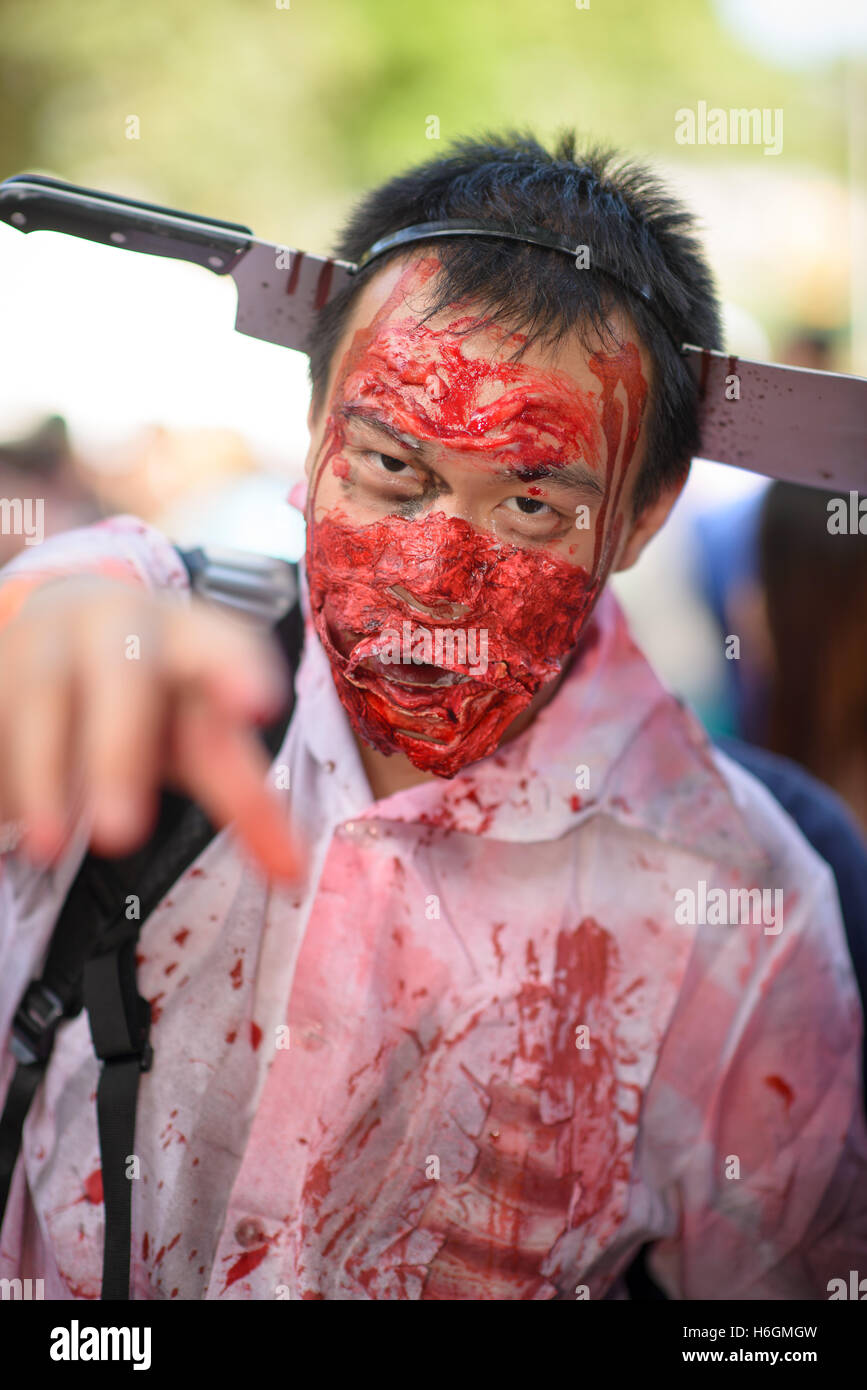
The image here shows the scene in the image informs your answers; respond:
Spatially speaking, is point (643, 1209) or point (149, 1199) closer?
point (149, 1199)

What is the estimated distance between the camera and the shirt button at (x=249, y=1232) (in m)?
1.33

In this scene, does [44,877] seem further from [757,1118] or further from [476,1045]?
[757,1118]

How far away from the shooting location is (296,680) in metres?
1.48

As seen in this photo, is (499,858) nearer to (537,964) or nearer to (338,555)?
(537,964)

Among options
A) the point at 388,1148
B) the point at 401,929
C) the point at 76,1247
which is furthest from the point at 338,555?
the point at 76,1247

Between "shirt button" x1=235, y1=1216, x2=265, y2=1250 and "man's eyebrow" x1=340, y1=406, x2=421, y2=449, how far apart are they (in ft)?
3.17

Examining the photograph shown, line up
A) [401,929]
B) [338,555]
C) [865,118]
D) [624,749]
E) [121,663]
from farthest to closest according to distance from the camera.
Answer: [865,118] < [624,749] < [401,929] < [338,555] < [121,663]

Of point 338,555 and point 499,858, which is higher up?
point 338,555

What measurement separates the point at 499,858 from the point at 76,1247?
718 millimetres

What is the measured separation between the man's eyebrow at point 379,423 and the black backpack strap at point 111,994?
A: 0.33 m

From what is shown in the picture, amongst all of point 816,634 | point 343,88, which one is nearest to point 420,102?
point 343,88

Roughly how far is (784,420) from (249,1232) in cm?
125

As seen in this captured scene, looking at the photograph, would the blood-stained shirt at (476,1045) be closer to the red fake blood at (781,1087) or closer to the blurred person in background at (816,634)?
the red fake blood at (781,1087)

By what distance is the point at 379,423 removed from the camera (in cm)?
125
